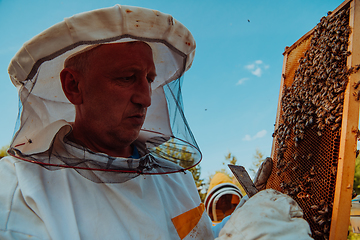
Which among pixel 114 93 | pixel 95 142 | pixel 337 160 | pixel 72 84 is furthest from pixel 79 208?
pixel 337 160

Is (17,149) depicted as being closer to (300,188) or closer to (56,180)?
(56,180)

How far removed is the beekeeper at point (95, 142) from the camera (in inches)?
55.8

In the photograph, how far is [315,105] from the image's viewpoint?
7.60 ft

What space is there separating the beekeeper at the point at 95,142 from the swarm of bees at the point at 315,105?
97cm

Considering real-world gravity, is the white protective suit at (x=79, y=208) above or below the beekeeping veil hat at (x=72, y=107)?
below

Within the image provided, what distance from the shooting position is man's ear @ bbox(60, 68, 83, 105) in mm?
1904

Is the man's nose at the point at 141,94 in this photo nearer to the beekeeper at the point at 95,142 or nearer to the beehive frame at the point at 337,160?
the beekeeper at the point at 95,142

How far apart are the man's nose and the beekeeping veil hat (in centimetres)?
35

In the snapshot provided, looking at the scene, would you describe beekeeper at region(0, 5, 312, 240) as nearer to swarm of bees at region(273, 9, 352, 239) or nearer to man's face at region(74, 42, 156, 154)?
man's face at region(74, 42, 156, 154)

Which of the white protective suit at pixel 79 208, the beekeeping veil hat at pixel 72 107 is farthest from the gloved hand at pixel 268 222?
the beekeeping veil hat at pixel 72 107

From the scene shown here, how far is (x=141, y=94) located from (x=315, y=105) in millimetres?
1756

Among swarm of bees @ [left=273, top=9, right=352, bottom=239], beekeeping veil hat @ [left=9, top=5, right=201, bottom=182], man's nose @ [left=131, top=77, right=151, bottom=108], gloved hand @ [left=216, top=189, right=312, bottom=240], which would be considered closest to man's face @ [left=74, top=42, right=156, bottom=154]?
man's nose @ [left=131, top=77, right=151, bottom=108]

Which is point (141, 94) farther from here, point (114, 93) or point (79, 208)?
point (79, 208)

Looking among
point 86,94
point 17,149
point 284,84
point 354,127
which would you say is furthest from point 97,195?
point 284,84
